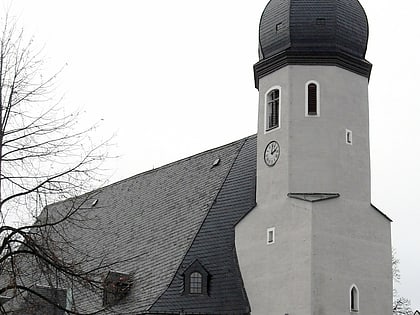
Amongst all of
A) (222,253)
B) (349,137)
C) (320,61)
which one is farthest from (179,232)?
(320,61)

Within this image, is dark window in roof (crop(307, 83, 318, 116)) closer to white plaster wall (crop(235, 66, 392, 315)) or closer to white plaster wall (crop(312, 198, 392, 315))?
white plaster wall (crop(235, 66, 392, 315))

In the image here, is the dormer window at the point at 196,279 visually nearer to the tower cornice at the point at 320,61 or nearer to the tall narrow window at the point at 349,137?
the tall narrow window at the point at 349,137

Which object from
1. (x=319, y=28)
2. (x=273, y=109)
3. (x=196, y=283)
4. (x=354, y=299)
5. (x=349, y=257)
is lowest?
(x=354, y=299)

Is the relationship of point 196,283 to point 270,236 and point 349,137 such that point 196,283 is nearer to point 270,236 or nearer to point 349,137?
point 270,236

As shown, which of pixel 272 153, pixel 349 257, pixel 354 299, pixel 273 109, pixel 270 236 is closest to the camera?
pixel 354 299

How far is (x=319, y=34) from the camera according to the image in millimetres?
28438

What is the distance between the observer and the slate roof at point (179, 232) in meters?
28.6

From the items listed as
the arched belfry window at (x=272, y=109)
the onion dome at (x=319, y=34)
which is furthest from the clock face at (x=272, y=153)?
the onion dome at (x=319, y=34)

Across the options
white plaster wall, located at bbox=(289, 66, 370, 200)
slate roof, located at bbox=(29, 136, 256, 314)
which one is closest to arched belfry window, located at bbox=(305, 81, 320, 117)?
white plaster wall, located at bbox=(289, 66, 370, 200)

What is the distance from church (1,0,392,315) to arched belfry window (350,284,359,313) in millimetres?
34

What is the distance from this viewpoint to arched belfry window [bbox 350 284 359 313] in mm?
26422

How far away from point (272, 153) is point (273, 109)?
1.79 meters

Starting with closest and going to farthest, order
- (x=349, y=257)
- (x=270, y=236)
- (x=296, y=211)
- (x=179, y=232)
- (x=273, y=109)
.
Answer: (x=349, y=257)
(x=296, y=211)
(x=270, y=236)
(x=273, y=109)
(x=179, y=232)

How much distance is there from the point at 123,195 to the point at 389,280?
16.8 m
